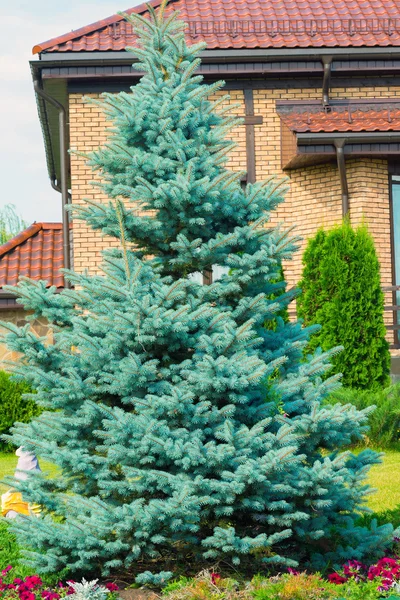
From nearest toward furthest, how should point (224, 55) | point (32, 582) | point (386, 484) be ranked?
point (32, 582) → point (386, 484) → point (224, 55)

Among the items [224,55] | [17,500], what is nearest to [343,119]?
[224,55]

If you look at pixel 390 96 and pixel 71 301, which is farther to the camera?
pixel 390 96

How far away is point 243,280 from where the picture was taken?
5.86m

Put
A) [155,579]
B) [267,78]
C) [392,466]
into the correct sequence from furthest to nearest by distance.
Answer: [267,78] → [392,466] → [155,579]

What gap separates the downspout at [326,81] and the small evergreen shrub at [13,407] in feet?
20.8

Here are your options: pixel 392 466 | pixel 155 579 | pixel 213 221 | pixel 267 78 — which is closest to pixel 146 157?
pixel 213 221

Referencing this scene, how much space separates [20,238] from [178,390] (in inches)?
448

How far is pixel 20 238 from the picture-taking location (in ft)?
53.0

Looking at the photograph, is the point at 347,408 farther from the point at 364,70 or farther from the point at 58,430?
the point at 364,70

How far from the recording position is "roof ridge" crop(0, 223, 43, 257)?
1570 centimetres

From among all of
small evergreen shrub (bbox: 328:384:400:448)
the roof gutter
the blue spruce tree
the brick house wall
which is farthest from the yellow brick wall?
the blue spruce tree

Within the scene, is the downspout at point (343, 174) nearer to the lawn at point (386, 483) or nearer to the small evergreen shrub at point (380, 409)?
the small evergreen shrub at point (380, 409)

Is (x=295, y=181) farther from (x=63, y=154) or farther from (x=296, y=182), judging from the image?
(x=63, y=154)

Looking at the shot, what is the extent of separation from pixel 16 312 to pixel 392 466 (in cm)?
742
